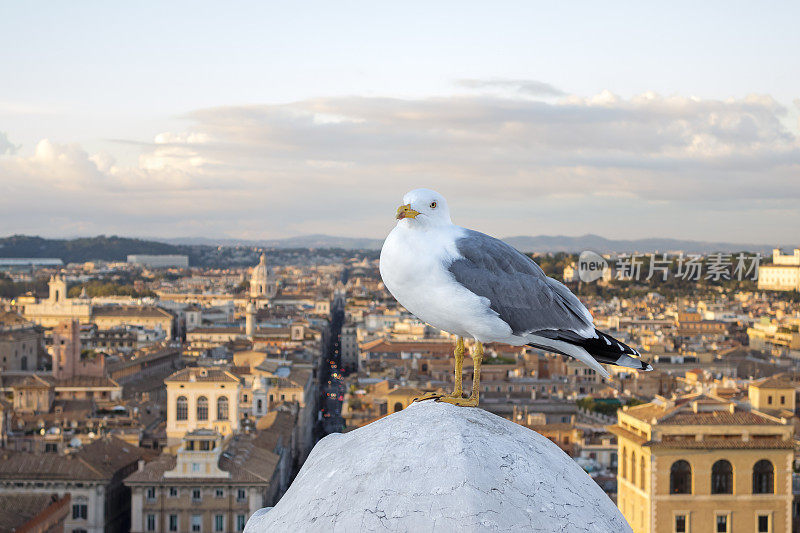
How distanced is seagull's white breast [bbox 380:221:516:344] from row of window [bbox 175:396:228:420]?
3361 cm

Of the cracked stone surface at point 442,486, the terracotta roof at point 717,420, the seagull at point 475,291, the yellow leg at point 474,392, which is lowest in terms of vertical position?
the terracotta roof at point 717,420

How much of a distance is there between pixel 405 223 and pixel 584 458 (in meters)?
31.2

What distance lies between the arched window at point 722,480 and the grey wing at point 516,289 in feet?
57.9

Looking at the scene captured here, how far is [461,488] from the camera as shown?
250 centimetres

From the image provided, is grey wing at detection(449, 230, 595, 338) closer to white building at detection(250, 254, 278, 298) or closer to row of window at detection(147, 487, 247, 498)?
row of window at detection(147, 487, 247, 498)

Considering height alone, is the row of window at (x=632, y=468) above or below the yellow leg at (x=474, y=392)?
below

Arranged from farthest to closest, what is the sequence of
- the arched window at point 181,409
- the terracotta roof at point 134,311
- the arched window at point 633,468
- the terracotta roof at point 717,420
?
the terracotta roof at point 134,311 → the arched window at point 181,409 → the arched window at point 633,468 → the terracotta roof at point 717,420

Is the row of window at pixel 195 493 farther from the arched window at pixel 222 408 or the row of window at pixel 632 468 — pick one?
the row of window at pixel 632 468

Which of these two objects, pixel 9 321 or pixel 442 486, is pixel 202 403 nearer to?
pixel 442 486

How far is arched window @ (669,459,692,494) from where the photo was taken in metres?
20.0

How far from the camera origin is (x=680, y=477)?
20.1 meters

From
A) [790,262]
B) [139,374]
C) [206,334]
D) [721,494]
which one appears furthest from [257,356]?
[790,262]

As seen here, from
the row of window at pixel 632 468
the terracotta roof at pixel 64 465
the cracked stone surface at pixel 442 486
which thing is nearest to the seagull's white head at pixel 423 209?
Result: the cracked stone surface at pixel 442 486

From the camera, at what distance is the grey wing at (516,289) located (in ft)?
11.3
